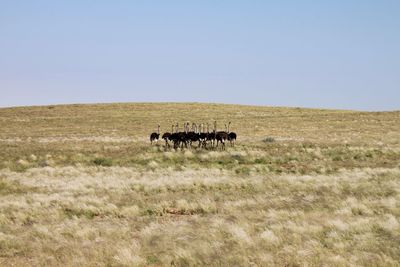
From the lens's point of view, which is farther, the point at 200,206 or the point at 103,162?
the point at 103,162

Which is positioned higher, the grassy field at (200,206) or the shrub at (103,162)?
the grassy field at (200,206)

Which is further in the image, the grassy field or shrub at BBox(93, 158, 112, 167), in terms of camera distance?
shrub at BBox(93, 158, 112, 167)

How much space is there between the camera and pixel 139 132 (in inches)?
2315

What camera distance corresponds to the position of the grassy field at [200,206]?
11.2 m

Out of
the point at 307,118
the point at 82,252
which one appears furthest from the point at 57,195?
the point at 307,118

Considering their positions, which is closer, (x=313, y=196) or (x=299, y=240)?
(x=299, y=240)

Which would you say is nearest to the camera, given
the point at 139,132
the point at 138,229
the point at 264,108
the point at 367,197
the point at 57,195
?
the point at 138,229

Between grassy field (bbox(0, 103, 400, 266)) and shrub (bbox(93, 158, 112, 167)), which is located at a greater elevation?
grassy field (bbox(0, 103, 400, 266))

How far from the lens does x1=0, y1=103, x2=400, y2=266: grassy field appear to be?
36.8 ft

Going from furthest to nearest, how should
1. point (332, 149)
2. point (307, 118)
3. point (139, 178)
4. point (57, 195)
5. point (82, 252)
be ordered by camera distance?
point (307, 118) < point (332, 149) < point (139, 178) < point (57, 195) < point (82, 252)

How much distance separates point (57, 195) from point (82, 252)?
8.49 metres

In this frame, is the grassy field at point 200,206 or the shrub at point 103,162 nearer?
the grassy field at point 200,206

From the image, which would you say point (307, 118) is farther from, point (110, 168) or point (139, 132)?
point (110, 168)

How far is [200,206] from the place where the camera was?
1680cm
